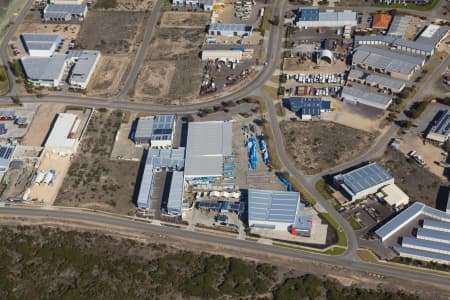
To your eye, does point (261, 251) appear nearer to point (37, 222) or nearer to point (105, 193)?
point (105, 193)

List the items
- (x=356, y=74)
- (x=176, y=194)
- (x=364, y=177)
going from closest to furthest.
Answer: (x=176, y=194) < (x=364, y=177) < (x=356, y=74)

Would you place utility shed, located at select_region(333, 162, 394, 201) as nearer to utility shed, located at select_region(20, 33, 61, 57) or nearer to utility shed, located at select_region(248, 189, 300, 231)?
utility shed, located at select_region(248, 189, 300, 231)

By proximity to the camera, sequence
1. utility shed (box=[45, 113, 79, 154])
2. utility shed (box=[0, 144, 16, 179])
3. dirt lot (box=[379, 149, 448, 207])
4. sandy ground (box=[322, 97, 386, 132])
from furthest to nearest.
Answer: sandy ground (box=[322, 97, 386, 132])
utility shed (box=[45, 113, 79, 154])
utility shed (box=[0, 144, 16, 179])
dirt lot (box=[379, 149, 448, 207])

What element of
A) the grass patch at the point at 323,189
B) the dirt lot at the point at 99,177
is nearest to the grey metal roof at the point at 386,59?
the grass patch at the point at 323,189

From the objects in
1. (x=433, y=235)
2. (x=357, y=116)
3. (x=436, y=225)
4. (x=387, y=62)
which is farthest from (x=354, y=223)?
(x=387, y=62)

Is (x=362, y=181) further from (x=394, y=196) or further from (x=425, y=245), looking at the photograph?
(x=425, y=245)

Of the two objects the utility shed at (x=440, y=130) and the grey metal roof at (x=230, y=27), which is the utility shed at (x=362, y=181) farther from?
the grey metal roof at (x=230, y=27)

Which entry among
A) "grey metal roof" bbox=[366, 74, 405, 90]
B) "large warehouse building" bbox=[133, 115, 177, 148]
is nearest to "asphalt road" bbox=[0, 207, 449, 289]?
"large warehouse building" bbox=[133, 115, 177, 148]
